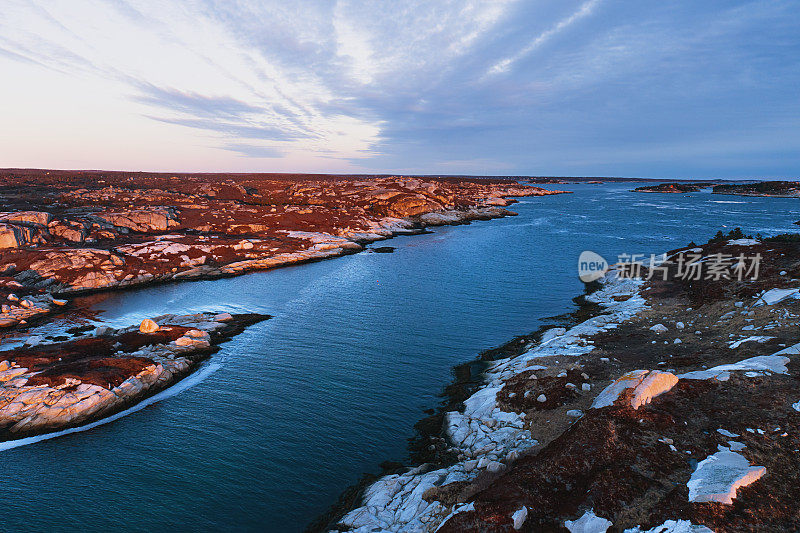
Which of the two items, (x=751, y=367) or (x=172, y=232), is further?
(x=172, y=232)

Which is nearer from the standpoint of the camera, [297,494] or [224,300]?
[297,494]

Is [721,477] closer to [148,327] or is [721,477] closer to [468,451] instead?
[468,451]

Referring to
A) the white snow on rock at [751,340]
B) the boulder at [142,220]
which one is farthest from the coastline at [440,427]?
the boulder at [142,220]

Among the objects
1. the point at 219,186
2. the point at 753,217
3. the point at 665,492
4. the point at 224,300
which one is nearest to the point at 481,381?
the point at 665,492

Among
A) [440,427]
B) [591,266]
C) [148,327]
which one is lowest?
[440,427]

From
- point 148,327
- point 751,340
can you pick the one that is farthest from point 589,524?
point 148,327

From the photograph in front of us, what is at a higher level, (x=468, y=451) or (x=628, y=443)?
(x=628, y=443)

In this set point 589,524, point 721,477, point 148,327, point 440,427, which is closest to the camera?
point 589,524

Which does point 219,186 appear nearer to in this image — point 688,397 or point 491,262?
point 491,262
